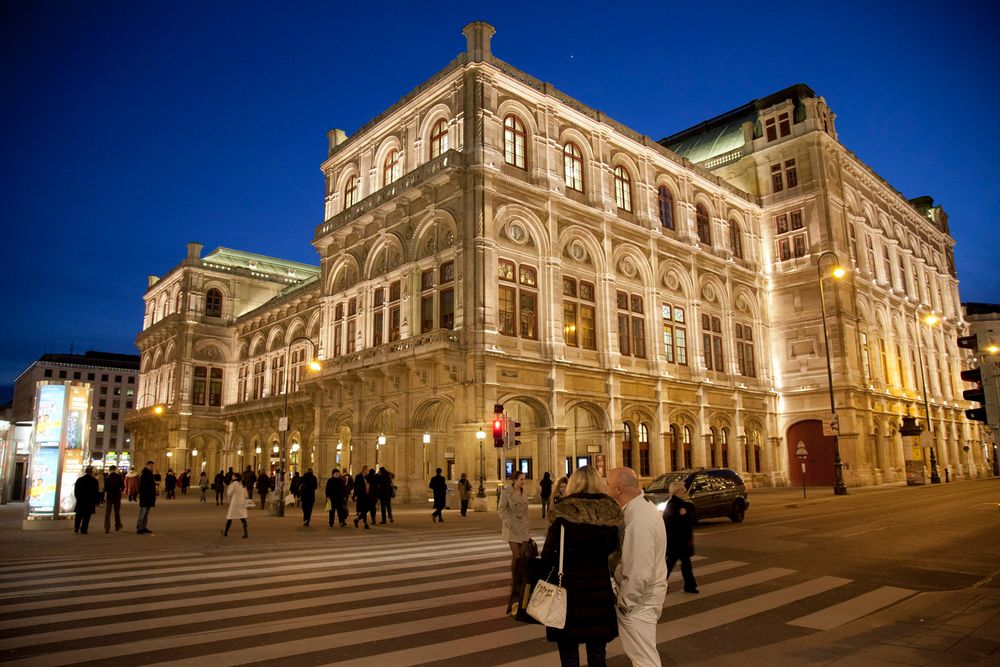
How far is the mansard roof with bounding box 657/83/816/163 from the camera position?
4734 cm

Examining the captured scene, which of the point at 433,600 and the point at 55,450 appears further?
the point at 55,450

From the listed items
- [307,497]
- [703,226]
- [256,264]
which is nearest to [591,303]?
[703,226]

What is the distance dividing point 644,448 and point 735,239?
58.4 ft

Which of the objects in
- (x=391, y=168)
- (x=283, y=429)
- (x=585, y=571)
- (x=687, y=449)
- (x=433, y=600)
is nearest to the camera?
(x=585, y=571)

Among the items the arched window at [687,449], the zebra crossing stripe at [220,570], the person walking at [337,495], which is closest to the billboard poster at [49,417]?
the person walking at [337,495]

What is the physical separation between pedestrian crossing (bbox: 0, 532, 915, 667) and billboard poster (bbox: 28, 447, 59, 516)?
28.8 ft

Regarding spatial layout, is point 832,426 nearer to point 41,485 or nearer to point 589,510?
point 589,510

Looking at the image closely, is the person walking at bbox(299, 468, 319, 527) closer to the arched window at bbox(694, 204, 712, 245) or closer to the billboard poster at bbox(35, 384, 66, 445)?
the billboard poster at bbox(35, 384, 66, 445)

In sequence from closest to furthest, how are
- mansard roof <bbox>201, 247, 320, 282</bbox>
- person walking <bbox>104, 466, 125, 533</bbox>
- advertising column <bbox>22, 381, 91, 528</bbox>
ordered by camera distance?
1. person walking <bbox>104, 466, 125, 533</bbox>
2. advertising column <bbox>22, 381, 91, 528</bbox>
3. mansard roof <bbox>201, 247, 320, 282</bbox>

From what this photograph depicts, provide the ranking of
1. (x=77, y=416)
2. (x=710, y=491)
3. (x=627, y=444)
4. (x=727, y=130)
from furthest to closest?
1. (x=727, y=130)
2. (x=627, y=444)
3. (x=77, y=416)
4. (x=710, y=491)

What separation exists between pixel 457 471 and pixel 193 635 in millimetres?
20197

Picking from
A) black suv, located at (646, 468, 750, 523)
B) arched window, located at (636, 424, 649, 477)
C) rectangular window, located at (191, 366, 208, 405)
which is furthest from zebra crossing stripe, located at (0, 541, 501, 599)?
rectangular window, located at (191, 366, 208, 405)

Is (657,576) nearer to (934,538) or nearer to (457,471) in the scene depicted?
(934,538)

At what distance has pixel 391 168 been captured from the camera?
3662 cm
